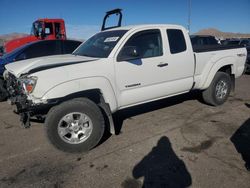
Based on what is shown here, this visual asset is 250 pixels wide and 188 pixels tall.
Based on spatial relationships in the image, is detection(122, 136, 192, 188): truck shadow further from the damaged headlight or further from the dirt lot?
the damaged headlight

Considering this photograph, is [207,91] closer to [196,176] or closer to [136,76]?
[136,76]

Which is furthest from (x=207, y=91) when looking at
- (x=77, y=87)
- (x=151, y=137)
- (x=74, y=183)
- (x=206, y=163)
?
(x=74, y=183)

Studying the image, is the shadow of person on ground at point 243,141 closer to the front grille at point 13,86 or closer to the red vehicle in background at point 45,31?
the front grille at point 13,86

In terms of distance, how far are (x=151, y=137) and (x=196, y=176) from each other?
4.13 feet

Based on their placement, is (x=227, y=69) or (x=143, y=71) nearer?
(x=143, y=71)

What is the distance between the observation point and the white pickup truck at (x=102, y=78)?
127 inches

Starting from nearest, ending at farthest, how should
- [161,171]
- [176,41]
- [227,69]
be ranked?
[161,171] < [176,41] < [227,69]

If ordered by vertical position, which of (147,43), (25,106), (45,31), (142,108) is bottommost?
(142,108)

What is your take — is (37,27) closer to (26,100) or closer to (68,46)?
(68,46)

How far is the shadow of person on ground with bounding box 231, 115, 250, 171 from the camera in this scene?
3242 millimetres

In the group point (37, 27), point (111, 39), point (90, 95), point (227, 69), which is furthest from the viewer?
point (37, 27)

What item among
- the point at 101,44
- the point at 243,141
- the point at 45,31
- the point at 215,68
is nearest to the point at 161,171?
the point at 243,141

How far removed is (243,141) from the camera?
3.72 meters

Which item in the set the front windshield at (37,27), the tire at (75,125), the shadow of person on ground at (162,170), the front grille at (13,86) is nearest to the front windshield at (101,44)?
the tire at (75,125)
